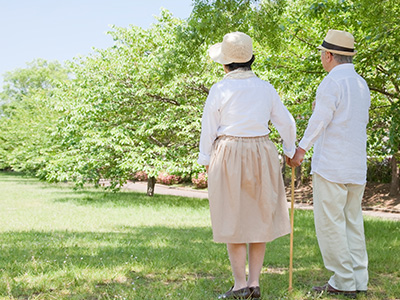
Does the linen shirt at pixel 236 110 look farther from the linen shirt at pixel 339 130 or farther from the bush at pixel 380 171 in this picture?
the bush at pixel 380 171

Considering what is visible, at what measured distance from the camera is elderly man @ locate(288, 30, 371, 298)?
4109mm

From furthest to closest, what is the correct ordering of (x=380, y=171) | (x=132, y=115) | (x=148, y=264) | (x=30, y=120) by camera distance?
(x=30, y=120), (x=380, y=171), (x=132, y=115), (x=148, y=264)

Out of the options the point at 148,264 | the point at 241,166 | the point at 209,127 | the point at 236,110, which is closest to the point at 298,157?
A: the point at 241,166

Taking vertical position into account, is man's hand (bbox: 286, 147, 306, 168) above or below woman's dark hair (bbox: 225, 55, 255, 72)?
below

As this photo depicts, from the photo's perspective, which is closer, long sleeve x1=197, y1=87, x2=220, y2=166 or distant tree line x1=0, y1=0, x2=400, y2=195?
long sleeve x1=197, y1=87, x2=220, y2=166

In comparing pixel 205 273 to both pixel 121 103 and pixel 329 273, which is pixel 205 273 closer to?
pixel 329 273

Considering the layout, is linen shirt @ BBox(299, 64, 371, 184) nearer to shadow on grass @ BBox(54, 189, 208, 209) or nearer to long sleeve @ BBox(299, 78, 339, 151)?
long sleeve @ BBox(299, 78, 339, 151)

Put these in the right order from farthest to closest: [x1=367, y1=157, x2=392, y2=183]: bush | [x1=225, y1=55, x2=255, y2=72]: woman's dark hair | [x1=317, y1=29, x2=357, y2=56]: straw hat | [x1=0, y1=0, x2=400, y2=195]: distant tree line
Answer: [x1=367, y1=157, x2=392, y2=183]: bush
[x1=0, y1=0, x2=400, y2=195]: distant tree line
[x1=317, y1=29, x2=357, y2=56]: straw hat
[x1=225, y1=55, x2=255, y2=72]: woman's dark hair

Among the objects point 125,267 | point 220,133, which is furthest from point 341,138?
point 125,267

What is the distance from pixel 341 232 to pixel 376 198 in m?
18.7

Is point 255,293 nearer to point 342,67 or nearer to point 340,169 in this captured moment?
point 340,169

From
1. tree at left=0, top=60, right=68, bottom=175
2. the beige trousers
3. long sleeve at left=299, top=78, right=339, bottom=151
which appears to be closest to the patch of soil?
tree at left=0, top=60, right=68, bottom=175

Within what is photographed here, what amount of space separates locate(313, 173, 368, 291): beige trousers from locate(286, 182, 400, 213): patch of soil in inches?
628

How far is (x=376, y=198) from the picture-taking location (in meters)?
21.6
